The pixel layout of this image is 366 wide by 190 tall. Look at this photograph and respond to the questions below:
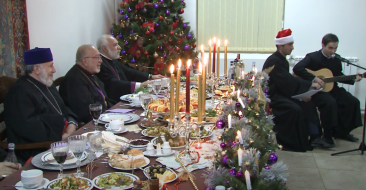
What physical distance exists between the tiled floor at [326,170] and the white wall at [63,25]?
119 inches

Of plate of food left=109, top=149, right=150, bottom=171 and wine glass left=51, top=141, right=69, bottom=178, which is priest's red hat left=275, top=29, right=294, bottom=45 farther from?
wine glass left=51, top=141, right=69, bottom=178

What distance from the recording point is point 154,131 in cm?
219

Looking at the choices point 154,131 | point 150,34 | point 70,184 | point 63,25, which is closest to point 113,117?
point 154,131

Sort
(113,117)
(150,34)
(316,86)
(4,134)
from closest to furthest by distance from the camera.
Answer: (113,117) < (4,134) < (316,86) < (150,34)

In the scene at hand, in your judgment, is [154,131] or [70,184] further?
[154,131]

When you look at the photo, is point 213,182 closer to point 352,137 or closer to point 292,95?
point 292,95

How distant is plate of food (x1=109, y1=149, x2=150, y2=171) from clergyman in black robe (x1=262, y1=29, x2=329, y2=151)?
3256 mm

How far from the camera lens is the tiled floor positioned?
3.53 m

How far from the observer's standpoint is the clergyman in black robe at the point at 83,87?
3508 millimetres

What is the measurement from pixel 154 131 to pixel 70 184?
2.69ft

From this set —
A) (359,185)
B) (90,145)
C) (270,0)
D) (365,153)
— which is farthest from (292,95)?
(90,145)

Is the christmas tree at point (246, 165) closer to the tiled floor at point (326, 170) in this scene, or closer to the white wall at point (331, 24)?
the tiled floor at point (326, 170)

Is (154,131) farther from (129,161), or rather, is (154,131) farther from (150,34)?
(150,34)

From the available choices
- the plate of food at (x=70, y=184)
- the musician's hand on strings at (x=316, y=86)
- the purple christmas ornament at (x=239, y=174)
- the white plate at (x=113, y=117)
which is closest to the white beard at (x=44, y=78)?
the white plate at (x=113, y=117)
